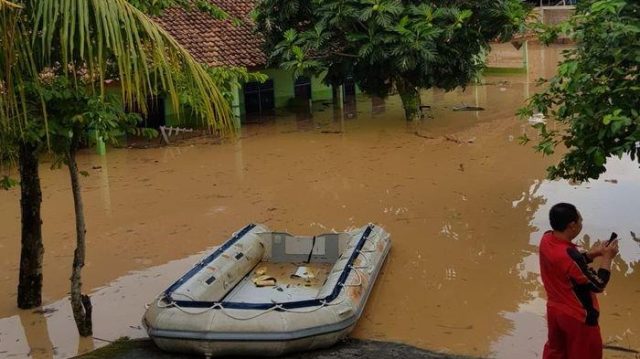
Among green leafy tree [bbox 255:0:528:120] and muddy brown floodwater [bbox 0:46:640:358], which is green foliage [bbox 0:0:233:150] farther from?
green leafy tree [bbox 255:0:528:120]

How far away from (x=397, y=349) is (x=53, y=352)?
3.45 meters

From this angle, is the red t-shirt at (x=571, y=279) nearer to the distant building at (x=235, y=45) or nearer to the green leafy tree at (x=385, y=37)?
Answer: the green leafy tree at (x=385, y=37)

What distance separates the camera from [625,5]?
7785 mm

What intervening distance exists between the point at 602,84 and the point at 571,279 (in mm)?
3565

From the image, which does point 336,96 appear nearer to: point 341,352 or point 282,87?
point 282,87

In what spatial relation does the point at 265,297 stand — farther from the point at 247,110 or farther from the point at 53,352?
the point at 247,110

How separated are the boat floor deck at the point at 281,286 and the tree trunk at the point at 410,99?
10406mm

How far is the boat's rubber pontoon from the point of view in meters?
6.63

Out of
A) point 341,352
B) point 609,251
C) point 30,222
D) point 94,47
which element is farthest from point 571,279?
point 30,222

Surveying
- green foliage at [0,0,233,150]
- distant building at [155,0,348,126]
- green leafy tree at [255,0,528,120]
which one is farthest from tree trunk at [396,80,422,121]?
green foliage at [0,0,233,150]

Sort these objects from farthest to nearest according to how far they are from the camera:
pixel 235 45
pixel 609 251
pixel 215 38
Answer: pixel 235 45, pixel 215 38, pixel 609 251

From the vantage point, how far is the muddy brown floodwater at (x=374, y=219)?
7.77m

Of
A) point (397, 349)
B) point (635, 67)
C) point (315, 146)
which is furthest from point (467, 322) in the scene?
point (315, 146)

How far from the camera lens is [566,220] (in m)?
4.88
